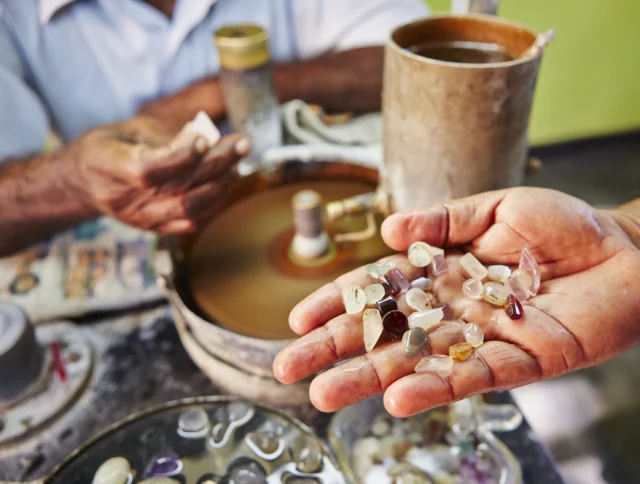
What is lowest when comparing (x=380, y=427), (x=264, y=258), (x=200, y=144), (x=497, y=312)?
(x=380, y=427)

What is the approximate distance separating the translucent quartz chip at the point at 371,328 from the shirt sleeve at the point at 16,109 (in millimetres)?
1063

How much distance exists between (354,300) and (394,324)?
6 centimetres

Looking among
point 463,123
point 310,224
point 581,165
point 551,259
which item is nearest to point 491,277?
point 551,259

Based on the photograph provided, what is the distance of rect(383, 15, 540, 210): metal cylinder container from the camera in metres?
0.72

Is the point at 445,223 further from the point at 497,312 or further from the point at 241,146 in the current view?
the point at 241,146

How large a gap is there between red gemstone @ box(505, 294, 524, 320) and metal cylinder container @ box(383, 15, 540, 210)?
25 cm

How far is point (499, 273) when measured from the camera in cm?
69

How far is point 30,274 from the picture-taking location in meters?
1.15

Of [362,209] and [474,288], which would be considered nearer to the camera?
[474,288]

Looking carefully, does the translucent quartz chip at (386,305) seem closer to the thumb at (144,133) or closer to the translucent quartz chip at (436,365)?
the translucent quartz chip at (436,365)

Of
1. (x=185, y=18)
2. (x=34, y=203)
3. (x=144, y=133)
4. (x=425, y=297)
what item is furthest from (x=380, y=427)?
(x=185, y=18)

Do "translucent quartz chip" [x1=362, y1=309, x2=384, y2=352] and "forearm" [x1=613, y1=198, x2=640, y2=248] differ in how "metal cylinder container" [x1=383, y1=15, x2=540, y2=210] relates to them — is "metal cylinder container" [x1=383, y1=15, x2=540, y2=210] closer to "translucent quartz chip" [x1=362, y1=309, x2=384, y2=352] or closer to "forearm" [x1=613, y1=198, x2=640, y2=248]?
"forearm" [x1=613, y1=198, x2=640, y2=248]

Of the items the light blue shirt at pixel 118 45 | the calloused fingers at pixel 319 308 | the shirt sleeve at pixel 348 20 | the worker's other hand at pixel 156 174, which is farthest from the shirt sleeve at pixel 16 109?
the calloused fingers at pixel 319 308

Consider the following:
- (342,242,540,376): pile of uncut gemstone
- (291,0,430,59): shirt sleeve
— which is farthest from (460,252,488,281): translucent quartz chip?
(291,0,430,59): shirt sleeve
